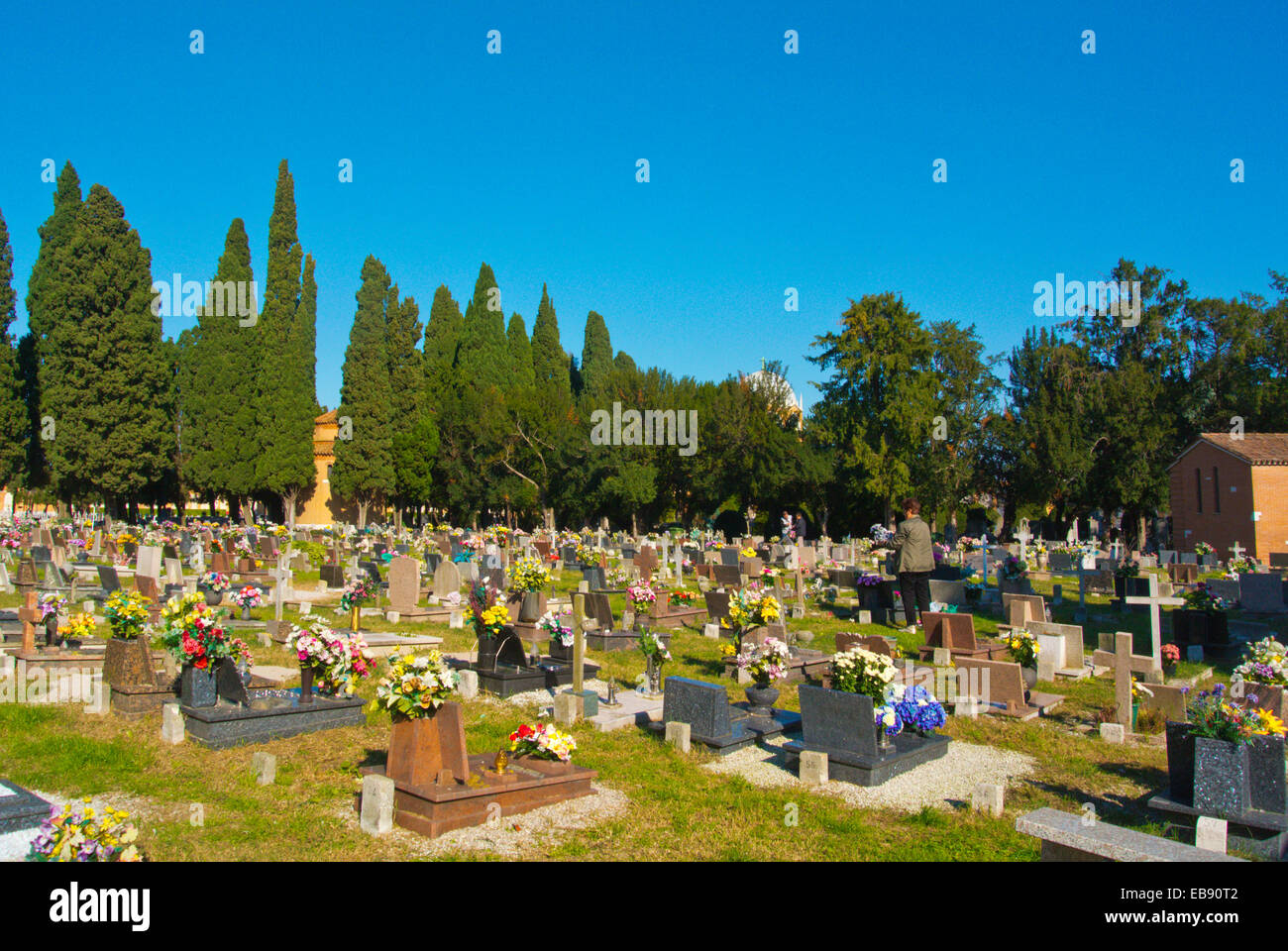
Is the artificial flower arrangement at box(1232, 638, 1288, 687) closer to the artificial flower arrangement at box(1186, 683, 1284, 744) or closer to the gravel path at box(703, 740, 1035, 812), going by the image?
the gravel path at box(703, 740, 1035, 812)

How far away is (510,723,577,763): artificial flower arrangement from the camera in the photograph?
7.40 metres

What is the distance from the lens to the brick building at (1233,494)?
3738 centimetres

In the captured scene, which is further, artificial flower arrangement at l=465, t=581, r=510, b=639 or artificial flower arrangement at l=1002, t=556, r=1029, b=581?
artificial flower arrangement at l=1002, t=556, r=1029, b=581

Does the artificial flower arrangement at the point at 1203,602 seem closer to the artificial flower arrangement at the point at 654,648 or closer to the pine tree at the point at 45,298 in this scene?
the artificial flower arrangement at the point at 654,648

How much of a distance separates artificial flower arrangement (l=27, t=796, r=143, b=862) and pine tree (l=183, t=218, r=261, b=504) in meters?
49.5

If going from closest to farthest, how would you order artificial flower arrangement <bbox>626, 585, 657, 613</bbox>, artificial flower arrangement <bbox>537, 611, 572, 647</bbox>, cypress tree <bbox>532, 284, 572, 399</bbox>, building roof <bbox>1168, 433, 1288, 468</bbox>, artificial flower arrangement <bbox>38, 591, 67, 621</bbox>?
artificial flower arrangement <bbox>38, 591, 67, 621</bbox> < artificial flower arrangement <bbox>537, 611, 572, 647</bbox> < artificial flower arrangement <bbox>626, 585, 657, 613</bbox> < building roof <bbox>1168, 433, 1288, 468</bbox> < cypress tree <bbox>532, 284, 572, 399</bbox>

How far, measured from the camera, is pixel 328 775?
7887mm

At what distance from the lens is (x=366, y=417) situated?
173ft

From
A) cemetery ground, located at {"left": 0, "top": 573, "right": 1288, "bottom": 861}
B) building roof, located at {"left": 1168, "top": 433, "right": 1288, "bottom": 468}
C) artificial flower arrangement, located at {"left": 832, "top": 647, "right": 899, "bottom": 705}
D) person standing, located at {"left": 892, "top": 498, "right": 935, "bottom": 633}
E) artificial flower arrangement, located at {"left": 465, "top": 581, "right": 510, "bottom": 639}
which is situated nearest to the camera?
cemetery ground, located at {"left": 0, "top": 573, "right": 1288, "bottom": 861}

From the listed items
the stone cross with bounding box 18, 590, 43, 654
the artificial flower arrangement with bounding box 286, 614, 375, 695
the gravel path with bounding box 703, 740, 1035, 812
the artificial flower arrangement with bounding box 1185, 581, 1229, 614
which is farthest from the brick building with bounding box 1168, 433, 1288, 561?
the stone cross with bounding box 18, 590, 43, 654
